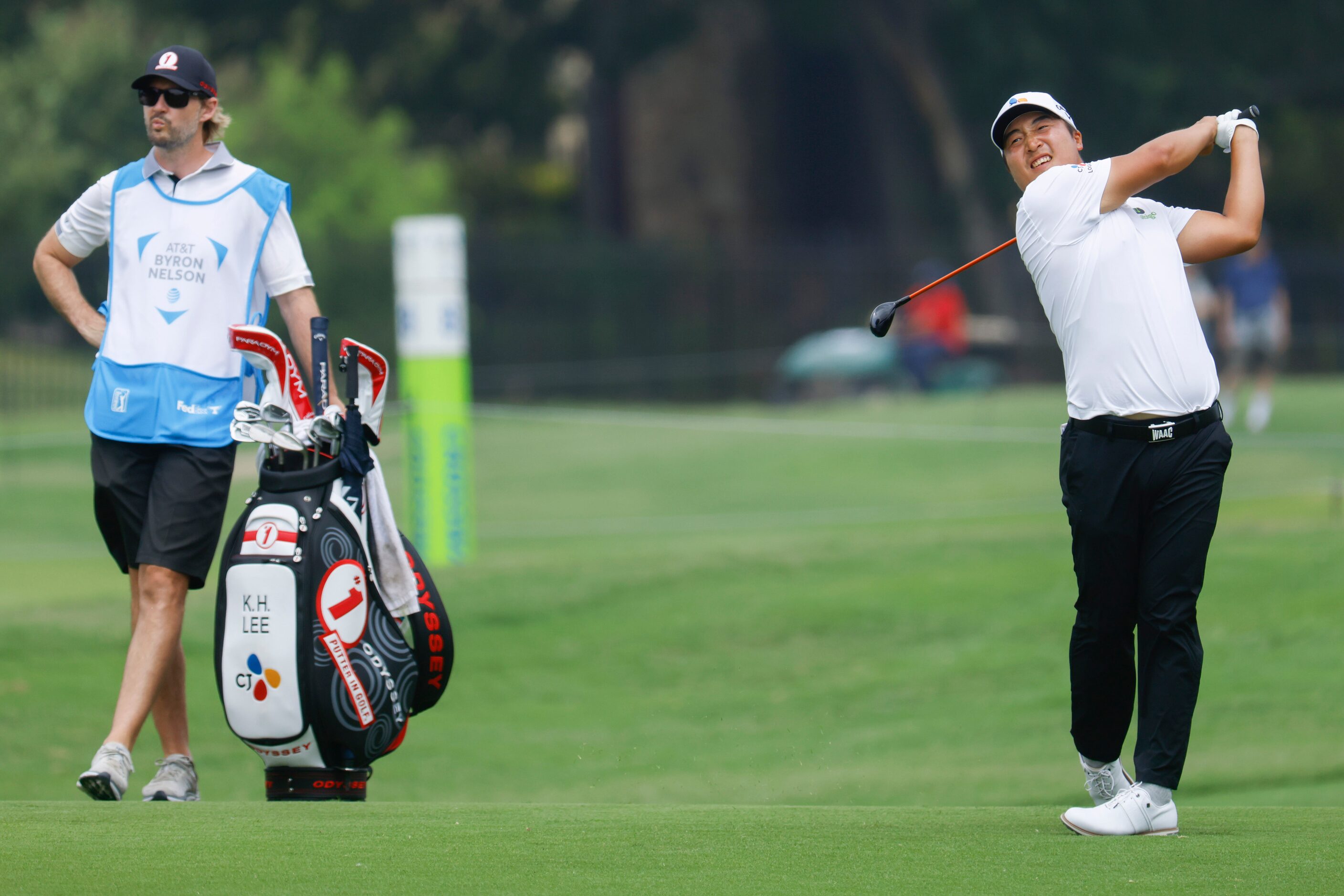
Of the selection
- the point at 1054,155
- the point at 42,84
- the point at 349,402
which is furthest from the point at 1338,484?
the point at 42,84

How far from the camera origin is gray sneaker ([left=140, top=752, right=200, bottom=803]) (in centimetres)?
545

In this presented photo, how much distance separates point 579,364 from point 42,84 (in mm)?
9085

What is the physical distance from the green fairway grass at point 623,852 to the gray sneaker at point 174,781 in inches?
26.1

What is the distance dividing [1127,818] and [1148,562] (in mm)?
669

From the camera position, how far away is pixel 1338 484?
11422mm

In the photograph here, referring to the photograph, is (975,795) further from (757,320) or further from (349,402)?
(757,320)

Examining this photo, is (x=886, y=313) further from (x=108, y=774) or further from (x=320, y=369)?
(x=108, y=774)

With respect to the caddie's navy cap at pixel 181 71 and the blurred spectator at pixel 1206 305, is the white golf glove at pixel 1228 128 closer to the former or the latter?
the caddie's navy cap at pixel 181 71

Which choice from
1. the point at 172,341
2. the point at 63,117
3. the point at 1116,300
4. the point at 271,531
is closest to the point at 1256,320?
the point at 1116,300

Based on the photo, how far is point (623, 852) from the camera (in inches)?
162

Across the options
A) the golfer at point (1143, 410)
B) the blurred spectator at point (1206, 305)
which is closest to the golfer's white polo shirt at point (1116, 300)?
the golfer at point (1143, 410)

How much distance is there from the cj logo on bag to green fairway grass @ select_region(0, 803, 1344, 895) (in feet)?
1.13

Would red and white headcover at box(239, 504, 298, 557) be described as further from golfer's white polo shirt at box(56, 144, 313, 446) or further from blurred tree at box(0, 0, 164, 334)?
blurred tree at box(0, 0, 164, 334)

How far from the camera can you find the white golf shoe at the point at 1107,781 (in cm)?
489
